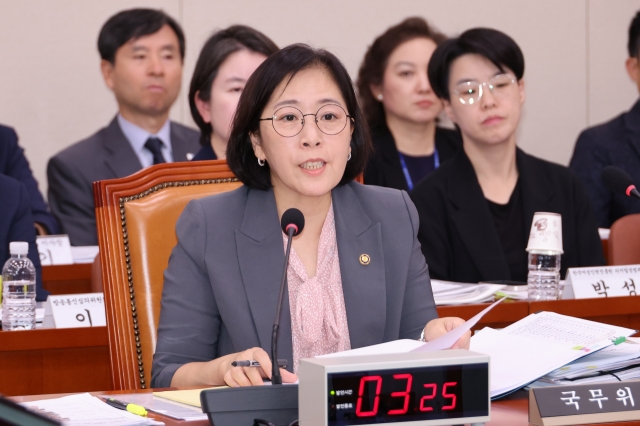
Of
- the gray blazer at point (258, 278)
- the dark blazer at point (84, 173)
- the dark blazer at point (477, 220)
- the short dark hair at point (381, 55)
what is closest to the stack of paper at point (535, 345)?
the gray blazer at point (258, 278)

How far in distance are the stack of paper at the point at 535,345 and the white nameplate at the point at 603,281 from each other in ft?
2.62

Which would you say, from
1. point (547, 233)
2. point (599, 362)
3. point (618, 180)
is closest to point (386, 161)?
point (547, 233)

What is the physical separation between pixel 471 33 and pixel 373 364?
7.13 ft

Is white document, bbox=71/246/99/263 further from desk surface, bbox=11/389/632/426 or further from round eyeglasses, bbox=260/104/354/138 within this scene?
desk surface, bbox=11/389/632/426

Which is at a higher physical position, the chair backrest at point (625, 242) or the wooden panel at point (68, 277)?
A: the chair backrest at point (625, 242)

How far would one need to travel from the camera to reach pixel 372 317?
1.70 metres

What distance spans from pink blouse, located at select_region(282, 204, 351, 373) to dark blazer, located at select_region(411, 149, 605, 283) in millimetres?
1062

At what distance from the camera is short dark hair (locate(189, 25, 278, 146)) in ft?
10.8

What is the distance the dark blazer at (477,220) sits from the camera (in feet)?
9.09

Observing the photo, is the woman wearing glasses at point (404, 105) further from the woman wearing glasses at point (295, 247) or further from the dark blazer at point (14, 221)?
the woman wearing glasses at point (295, 247)

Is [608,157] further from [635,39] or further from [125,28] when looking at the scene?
[125,28]

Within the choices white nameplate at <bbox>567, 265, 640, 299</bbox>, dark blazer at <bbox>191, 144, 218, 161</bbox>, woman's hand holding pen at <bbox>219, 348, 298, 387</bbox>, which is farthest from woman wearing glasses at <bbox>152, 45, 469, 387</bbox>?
dark blazer at <bbox>191, 144, 218, 161</bbox>

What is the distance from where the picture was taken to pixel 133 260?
1741 mm

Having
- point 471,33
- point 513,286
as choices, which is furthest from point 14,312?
point 471,33
